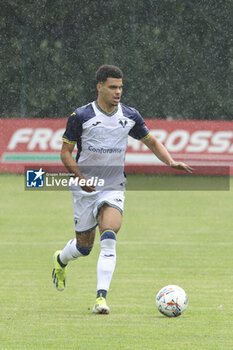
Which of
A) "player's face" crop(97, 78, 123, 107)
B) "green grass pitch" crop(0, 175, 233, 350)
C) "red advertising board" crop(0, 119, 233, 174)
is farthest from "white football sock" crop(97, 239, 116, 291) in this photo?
"red advertising board" crop(0, 119, 233, 174)

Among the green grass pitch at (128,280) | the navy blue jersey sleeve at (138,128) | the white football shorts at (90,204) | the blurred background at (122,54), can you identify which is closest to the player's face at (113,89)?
the navy blue jersey sleeve at (138,128)

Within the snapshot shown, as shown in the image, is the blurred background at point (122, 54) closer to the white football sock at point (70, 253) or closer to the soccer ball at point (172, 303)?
the white football sock at point (70, 253)

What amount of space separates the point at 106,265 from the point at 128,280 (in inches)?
85.2

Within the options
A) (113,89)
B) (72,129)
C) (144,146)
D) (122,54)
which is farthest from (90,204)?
(122,54)

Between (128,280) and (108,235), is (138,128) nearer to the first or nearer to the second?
(108,235)

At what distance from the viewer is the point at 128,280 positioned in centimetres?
1102

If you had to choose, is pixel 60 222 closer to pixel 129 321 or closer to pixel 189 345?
pixel 129 321

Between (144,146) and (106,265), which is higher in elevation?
(144,146)

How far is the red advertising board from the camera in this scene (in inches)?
1098

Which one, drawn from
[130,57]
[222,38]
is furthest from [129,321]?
[222,38]

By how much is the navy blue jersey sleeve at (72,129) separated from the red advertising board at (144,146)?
1838 centimetres

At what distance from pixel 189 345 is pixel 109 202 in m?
2.36

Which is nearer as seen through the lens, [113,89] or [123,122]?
[113,89]

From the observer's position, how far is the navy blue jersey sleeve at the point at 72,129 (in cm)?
925
